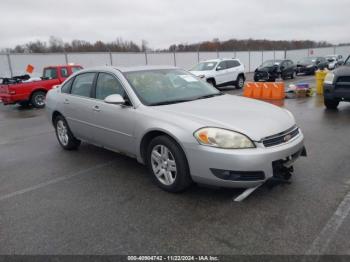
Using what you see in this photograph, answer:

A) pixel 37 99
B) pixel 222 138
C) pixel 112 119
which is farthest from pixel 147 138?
pixel 37 99

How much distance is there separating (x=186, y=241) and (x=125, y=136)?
1894 millimetres

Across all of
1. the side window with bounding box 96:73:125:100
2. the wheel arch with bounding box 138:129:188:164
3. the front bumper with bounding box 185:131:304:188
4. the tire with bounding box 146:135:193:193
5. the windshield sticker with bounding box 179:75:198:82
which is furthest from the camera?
the windshield sticker with bounding box 179:75:198:82

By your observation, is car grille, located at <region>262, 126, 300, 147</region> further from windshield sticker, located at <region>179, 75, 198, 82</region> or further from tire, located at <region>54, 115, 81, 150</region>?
tire, located at <region>54, 115, 81, 150</region>

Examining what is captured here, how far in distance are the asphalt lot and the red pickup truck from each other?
8.63 meters

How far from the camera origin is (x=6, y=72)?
58.6 feet

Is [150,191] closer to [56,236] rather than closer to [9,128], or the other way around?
[56,236]

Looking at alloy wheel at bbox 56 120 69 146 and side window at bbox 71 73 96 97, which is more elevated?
side window at bbox 71 73 96 97

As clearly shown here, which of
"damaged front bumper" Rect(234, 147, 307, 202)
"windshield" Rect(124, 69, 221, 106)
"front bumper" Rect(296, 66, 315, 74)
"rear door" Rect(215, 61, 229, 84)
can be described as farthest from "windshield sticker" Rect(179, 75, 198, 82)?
"front bumper" Rect(296, 66, 315, 74)

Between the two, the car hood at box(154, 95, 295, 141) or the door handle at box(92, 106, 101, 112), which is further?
the door handle at box(92, 106, 101, 112)

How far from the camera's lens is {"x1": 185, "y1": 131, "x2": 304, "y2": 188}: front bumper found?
126 inches

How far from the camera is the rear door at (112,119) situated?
4.17 m

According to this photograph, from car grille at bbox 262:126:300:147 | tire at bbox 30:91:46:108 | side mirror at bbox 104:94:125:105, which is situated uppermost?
side mirror at bbox 104:94:125:105

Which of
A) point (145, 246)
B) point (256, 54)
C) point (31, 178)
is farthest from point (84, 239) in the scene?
point (256, 54)

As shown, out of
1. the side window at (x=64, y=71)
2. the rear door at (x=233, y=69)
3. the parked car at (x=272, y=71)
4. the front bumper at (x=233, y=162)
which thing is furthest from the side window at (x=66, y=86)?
the parked car at (x=272, y=71)
